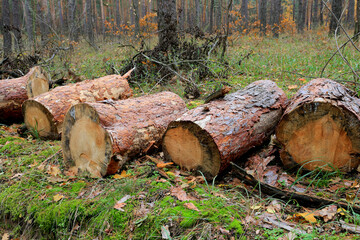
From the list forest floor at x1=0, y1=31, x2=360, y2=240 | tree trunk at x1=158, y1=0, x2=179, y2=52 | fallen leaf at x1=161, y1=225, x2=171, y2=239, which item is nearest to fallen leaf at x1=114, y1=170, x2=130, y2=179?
forest floor at x1=0, y1=31, x2=360, y2=240

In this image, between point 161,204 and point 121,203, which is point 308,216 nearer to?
point 161,204

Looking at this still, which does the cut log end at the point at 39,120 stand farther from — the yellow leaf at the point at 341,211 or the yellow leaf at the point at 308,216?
the yellow leaf at the point at 341,211

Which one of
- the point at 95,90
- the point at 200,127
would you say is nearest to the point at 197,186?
the point at 200,127

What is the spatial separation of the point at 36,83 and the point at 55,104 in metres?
1.52

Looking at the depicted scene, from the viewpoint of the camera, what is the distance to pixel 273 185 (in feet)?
8.26

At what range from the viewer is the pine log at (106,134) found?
2.77 m

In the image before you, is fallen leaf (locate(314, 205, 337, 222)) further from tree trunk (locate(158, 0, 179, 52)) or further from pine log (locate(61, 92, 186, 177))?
tree trunk (locate(158, 0, 179, 52))

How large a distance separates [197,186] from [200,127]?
549 millimetres

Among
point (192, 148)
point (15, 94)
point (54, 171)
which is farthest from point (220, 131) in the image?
point (15, 94)

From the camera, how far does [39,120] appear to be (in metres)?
3.92

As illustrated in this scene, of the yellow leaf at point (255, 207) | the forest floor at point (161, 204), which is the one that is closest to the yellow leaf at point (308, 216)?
the forest floor at point (161, 204)

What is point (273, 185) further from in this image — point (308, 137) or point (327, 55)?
point (327, 55)

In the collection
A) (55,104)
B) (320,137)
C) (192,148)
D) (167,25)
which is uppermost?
(167,25)

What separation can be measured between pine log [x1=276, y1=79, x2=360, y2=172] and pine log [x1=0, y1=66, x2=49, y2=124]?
4209 millimetres
